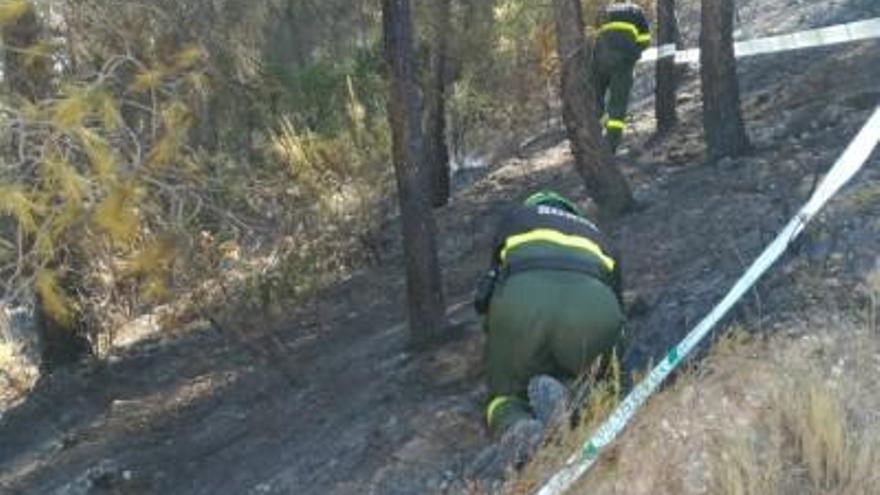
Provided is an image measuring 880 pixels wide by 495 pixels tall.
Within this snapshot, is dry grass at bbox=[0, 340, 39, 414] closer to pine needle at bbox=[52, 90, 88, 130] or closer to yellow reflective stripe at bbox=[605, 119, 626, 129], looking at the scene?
Result: yellow reflective stripe at bbox=[605, 119, 626, 129]

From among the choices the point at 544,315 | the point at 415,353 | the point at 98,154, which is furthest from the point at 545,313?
the point at 98,154

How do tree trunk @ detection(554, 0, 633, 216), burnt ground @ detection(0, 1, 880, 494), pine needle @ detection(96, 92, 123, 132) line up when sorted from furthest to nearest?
tree trunk @ detection(554, 0, 633, 216), burnt ground @ detection(0, 1, 880, 494), pine needle @ detection(96, 92, 123, 132)

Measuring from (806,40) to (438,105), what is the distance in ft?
9.45

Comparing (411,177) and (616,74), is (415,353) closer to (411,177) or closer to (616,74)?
(411,177)

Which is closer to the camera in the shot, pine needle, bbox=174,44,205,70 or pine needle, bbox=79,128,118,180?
pine needle, bbox=79,128,118,180

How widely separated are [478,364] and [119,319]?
4.32 m

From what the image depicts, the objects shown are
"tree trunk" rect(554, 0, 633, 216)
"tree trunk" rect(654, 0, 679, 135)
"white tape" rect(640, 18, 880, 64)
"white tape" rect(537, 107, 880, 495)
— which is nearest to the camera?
"white tape" rect(537, 107, 880, 495)

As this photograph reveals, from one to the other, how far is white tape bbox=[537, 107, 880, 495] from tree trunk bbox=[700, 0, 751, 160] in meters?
1.64

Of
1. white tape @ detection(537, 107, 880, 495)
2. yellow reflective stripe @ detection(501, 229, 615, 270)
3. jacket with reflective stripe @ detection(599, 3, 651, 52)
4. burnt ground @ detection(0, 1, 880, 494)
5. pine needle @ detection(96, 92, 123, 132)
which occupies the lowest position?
burnt ground @ detection(0, 1, 880, 494)

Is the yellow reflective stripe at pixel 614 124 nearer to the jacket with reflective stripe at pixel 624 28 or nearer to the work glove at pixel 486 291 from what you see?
the jacket with reflective stripe at pixel 624 28

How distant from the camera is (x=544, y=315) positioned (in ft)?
18.0

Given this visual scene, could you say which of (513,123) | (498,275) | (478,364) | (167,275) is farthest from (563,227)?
(513,123)

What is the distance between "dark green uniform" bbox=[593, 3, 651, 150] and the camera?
Answer: 10.1 metres

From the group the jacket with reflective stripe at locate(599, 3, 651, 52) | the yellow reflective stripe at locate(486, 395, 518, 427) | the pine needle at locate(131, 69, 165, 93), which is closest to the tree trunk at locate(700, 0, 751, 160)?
the jacket with reflective stripe at locate(599, 3, 651, 52)
